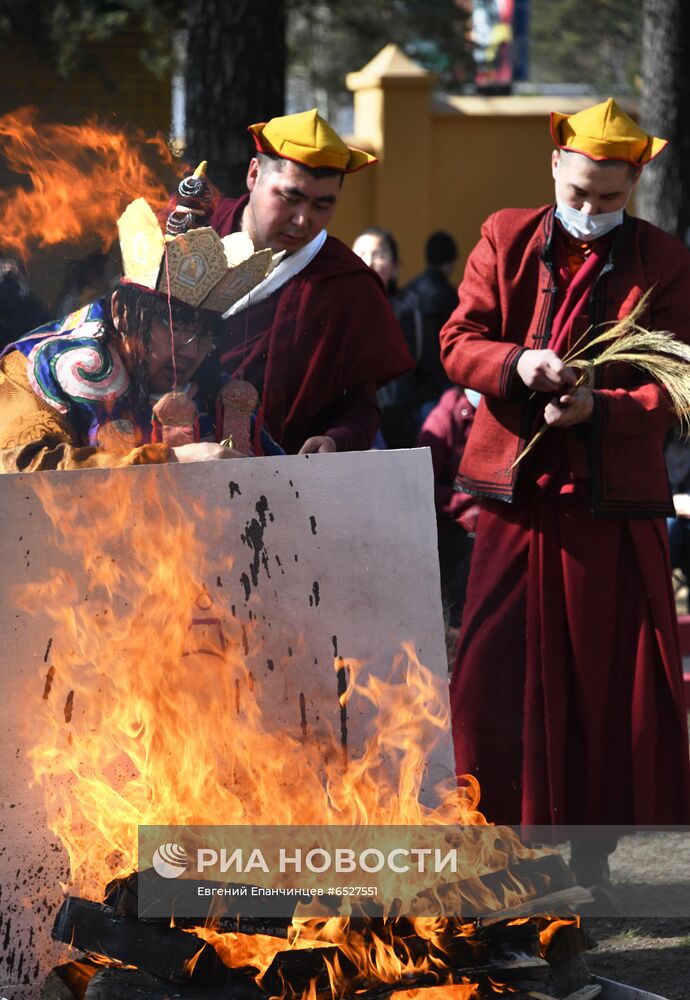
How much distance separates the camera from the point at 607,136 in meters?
3.74

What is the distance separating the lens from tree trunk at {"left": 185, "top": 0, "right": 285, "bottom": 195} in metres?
6.88

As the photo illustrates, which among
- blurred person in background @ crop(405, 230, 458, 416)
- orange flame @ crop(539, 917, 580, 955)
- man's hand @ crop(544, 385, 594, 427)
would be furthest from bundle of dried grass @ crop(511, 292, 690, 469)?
blurred person in background @ crop(405, 230, 458, 416)

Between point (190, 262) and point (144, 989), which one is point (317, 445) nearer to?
point (190, 262)

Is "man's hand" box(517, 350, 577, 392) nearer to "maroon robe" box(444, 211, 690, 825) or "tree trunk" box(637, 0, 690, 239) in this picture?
"maroon robe" box(444, 211, 690, 825)

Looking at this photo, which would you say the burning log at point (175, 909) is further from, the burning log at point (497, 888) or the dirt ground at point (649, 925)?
the dirt ground at point (649, 925)

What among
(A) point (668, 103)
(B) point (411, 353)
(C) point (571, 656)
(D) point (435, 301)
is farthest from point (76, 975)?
(A) point (668, 103)

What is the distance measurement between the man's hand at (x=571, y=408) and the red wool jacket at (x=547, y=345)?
3 cm

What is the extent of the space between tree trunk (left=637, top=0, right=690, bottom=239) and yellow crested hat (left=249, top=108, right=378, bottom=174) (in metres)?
6.68

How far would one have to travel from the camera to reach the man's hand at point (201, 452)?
3055 millimetres

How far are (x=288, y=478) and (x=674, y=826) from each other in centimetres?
167

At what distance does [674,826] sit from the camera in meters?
4.01

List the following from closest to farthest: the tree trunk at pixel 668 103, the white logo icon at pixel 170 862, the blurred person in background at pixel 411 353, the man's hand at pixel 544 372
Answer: the white logo icon at pixel 170 862 < the man's hand at pixel 544 372 < the blurred person in background at pixel 411 353 < the tree trunk at pixel 668 103

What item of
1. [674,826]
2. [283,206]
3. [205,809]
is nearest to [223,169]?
[283,206]

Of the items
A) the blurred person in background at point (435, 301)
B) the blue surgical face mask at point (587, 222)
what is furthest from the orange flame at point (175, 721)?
the blurred person in background at point (435, 301)
